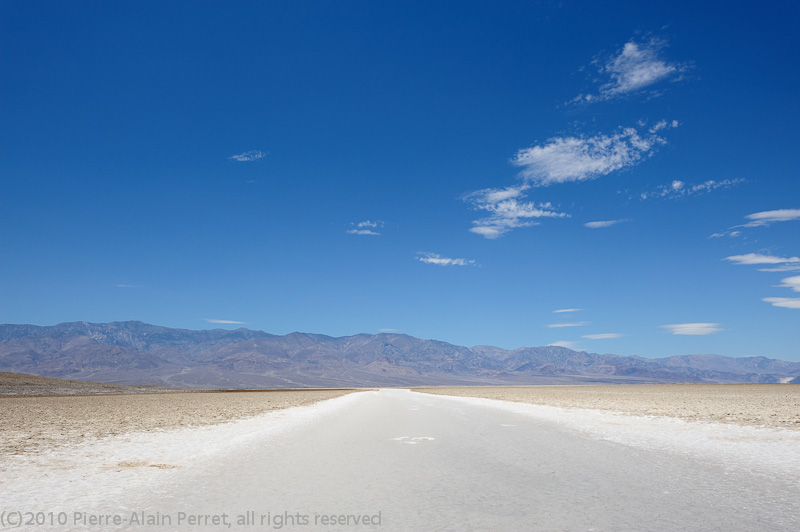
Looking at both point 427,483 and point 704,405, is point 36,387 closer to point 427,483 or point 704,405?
point 704,405

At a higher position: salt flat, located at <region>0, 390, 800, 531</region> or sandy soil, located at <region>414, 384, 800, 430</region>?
salt flat, located at <region>0, 390, 800, 531</region>

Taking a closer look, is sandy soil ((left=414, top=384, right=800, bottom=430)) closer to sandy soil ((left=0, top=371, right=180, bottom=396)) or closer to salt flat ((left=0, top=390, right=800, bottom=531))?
salt flat ((left=0, top=390, right=800, bottom=531))

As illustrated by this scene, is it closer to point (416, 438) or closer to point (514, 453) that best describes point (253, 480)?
point (514, 453)

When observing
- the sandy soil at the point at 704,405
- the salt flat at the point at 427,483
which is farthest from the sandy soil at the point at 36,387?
the salt flat at the point at 427,483

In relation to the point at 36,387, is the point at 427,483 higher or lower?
higher

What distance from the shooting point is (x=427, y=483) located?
7723 mm

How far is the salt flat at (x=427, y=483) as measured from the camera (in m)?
5.72

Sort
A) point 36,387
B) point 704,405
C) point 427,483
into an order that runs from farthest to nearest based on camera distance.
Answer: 1. point 36,387
2. point 704,405
3. point 427,483

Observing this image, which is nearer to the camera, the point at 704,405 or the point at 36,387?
the point at 704,405

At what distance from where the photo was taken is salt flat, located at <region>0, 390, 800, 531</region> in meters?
5.72

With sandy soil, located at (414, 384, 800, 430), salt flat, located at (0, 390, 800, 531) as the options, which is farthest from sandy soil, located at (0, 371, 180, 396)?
salt flat, located at (0, 390, 800, 531)


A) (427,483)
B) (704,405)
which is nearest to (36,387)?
(704,405)

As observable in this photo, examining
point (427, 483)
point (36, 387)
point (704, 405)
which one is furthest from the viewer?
point (36, 387)

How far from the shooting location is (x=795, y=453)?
10359mm
